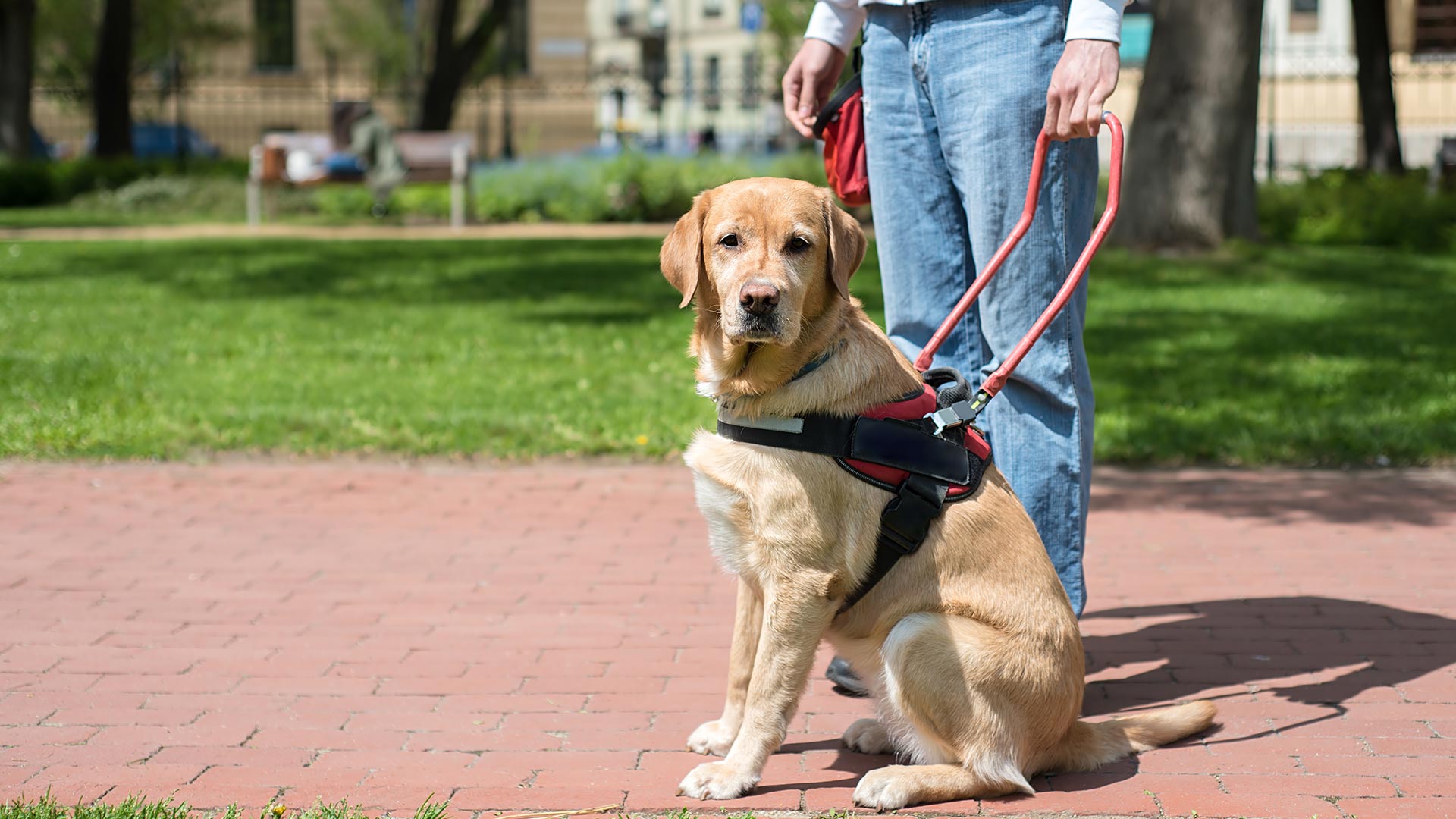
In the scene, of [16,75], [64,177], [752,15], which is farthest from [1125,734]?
[752,15]

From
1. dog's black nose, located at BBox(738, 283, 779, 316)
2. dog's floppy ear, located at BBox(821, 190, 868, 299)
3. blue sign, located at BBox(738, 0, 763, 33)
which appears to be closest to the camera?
dog's black nose, located at BBox(738, 283, 779, 316)

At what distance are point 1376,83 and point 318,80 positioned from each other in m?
33.8

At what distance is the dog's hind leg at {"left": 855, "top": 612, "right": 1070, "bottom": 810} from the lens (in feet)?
10.2

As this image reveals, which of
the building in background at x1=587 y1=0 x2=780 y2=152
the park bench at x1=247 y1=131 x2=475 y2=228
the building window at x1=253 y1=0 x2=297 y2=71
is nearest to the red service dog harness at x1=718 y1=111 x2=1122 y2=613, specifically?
the park bench at x1=247 y1=131 x2=475 y2=228

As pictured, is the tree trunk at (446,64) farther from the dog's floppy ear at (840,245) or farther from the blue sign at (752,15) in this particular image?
the dog's floppy ear at (840,245)

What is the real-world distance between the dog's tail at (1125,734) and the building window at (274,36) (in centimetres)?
4409

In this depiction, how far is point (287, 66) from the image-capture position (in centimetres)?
4441

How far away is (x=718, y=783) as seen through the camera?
317 centimetres

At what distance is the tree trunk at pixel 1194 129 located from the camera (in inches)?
480

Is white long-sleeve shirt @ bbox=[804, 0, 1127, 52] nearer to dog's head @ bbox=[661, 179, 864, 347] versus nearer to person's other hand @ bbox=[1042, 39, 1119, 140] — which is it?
person's other hand @ bbox=[1042, 39, 1119, 140]

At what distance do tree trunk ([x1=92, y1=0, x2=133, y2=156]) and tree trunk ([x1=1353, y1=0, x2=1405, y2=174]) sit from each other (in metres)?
20.2

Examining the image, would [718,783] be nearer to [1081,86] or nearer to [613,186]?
[1081,86]

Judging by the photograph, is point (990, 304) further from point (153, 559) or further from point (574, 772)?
point (153, 559)

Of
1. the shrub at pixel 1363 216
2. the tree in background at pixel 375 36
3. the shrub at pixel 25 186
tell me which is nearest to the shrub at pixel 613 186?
the shrub at pixel 1363 216
